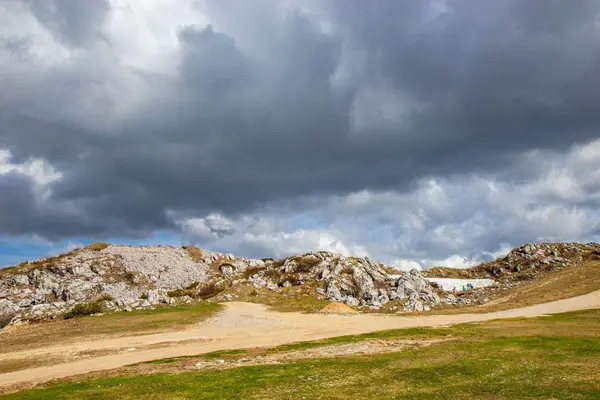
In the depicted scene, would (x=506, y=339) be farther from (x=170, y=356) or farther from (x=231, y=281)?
(x=231, y=281)

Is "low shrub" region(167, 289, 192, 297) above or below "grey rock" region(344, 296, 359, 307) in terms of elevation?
above

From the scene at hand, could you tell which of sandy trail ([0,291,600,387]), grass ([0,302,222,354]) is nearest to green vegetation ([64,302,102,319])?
grass ([0,302,222,354])

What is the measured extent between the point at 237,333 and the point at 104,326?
23604mm

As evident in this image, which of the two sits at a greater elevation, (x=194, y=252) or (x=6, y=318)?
(x=194, y=252)

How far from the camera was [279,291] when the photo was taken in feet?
351

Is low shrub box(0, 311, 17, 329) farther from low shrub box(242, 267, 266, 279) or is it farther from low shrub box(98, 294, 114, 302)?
low shrub box(242, 267, 266, 279)

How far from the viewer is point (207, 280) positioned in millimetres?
124750

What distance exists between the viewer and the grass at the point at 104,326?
187 ft

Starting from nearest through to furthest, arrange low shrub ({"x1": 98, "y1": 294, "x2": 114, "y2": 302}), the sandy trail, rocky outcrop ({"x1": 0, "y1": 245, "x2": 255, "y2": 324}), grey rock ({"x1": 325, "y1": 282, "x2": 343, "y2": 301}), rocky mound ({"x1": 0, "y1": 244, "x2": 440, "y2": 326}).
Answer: the sandy trail < rocky outcrop ({"x1": 0, "y1": 245, "x2": 255, "y2": 324}) < rocky mound ({"x1": 0, "y1": 244, "x2": 440, "y2": 326}) < low shrub ({"x1": 98, "y1": 294, "x2": 114, "y2": 302}) < grey rock ({"x1": 325, "y1": 282, "x2": 343, "y2": 301})

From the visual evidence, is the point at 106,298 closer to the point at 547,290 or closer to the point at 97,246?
the point at 97,246

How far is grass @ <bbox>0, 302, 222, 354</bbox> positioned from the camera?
187 ft

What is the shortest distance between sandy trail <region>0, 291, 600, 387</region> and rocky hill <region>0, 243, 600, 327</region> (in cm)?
2113

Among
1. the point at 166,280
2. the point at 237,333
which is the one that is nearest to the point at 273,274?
the point at 166,280

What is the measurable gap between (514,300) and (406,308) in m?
23.2
